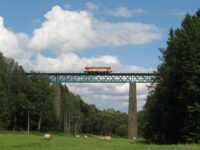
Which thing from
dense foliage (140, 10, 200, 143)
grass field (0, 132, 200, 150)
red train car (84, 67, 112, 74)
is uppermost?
red train car (84, 67, 112, 74)

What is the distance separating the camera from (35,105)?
12838 cm

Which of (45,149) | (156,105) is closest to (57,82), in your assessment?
(156,105)

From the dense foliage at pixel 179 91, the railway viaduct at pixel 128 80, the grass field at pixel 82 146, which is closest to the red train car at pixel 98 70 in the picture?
the railway viaduct at pixel 128 80

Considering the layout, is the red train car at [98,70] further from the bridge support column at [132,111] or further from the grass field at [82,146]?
the grass field at [82,146]

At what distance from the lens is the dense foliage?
4812 centimetres

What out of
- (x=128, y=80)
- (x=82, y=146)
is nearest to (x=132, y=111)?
(x=128, y=80)

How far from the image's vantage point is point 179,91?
51.3 m

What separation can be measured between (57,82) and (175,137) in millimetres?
86379

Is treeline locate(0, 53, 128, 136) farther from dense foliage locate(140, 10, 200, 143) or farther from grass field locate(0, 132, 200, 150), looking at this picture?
grass field locate(0, 132, 200, 150)

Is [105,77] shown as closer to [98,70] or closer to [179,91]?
[98,70]

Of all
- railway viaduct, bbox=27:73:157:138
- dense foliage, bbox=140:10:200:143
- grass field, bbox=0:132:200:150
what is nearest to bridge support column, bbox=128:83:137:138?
railway viaduct, bbox=27:73:157:138

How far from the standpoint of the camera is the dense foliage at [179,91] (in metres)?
48.1

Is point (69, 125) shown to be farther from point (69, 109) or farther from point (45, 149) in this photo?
point (45, 149)

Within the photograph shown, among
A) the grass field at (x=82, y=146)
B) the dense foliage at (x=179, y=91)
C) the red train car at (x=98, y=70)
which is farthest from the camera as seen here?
the red train car at (x=98, y=70)
